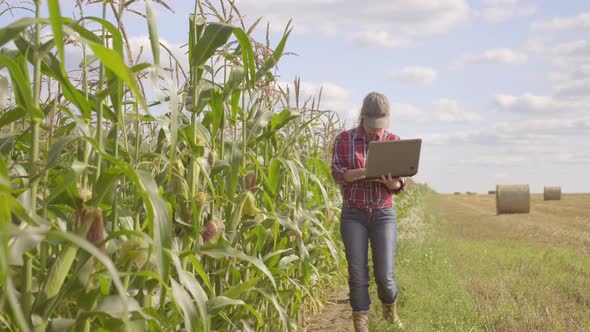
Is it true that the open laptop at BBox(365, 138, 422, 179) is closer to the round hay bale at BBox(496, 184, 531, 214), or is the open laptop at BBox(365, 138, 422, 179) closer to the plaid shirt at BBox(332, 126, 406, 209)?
the plaid shirt at BBox(332, 126, 406, 209)

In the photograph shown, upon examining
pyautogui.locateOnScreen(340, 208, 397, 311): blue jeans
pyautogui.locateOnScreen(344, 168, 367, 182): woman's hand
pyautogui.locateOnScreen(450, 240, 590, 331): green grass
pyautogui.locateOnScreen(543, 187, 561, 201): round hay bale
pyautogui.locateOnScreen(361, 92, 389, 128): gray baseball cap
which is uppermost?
pyautogui.locateOnScreen(361, 92, 389, 128): gray baseball cap

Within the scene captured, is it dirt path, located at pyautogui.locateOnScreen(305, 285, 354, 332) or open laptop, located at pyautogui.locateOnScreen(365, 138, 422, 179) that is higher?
open laptop, located at pyautogui.locateOnScreen(365, 138, 422, 179)

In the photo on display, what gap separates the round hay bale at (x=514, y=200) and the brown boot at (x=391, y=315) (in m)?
16.2

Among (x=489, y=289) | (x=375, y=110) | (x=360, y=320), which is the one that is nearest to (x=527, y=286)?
(x=489, y=289)

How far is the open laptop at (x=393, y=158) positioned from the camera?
3.93m

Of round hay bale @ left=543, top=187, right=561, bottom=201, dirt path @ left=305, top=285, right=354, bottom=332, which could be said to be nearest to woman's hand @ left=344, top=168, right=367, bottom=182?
dirt path @ left=305, top=285, right=354, bottom=332

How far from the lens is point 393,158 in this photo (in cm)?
397

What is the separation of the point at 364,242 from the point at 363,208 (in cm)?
22

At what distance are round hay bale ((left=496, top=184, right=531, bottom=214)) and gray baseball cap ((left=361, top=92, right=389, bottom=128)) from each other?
16.7 meters

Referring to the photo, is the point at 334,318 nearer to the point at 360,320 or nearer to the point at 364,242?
the point at 360,320

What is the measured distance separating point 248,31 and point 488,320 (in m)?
2.84

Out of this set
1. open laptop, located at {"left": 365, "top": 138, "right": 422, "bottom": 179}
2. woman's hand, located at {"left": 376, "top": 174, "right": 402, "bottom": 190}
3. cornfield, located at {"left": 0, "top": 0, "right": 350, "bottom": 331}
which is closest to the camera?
cornfield, located at {"left": 0, "top": 0, "right": 350, "bottom": 331}

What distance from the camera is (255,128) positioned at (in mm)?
3033

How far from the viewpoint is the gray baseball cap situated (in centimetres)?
401
